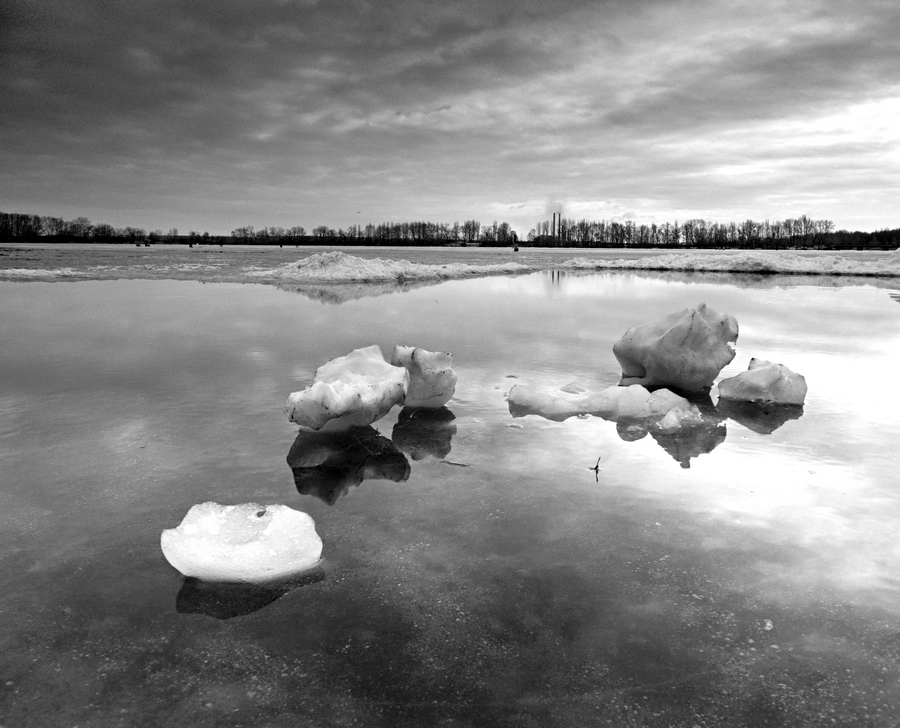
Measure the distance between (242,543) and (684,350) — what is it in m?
4.62

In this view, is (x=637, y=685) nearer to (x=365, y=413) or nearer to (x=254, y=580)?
(x=254, y=580)

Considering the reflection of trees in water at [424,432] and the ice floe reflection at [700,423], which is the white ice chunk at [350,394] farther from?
the ice floe reflection at [700,423]

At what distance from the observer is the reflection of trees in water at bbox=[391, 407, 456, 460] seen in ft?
13.5

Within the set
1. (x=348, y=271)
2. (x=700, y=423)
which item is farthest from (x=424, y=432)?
(x=348, y=271)

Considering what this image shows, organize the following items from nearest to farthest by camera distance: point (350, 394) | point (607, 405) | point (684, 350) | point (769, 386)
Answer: point (350, 394) < point (607, 405) < point (769, 386) < point (684, 350)

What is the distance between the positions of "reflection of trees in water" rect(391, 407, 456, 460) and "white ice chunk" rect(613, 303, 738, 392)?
2210 millimetres

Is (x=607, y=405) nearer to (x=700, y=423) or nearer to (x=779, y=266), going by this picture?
(x=700, y=423)

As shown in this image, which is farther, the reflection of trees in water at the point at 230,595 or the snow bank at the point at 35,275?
the snow bank at the point at 35,275

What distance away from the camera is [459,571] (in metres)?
2.55

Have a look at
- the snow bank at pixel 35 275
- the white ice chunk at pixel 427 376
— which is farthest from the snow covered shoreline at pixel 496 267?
the white ice chunk at pixel 427 376

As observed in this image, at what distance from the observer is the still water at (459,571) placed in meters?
1.86

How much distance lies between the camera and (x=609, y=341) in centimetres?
905

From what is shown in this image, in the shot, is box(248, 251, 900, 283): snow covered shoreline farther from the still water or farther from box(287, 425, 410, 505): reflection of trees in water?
box(287, 425, 410, 505): reflection of trees in water

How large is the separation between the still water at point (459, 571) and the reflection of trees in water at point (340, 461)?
30mm
